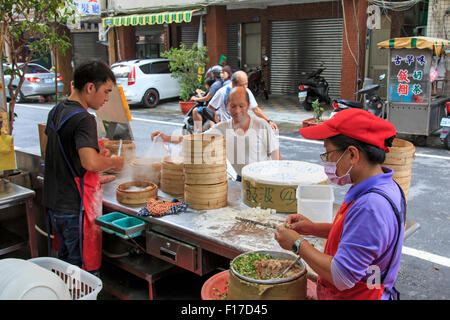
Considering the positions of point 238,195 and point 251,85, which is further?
point 251,85

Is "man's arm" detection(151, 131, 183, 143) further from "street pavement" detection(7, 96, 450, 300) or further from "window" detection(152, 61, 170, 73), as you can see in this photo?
"window" detection(152, 61, 170, 73)

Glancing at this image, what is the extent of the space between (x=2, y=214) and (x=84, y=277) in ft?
8.23

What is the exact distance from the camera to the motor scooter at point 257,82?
16047mm

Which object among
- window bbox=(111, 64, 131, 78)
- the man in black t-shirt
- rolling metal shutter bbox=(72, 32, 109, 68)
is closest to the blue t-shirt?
the man in black t-shirt

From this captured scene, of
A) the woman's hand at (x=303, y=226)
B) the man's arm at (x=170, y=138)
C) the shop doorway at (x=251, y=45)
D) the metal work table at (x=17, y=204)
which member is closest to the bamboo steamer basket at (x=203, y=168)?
the man's arm at (x=170, y=138)

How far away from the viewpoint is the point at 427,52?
28.8 ft

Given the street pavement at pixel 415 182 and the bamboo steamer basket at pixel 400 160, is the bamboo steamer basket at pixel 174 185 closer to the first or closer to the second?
the street pavement at pixel 415 182

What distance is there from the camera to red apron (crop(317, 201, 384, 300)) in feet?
5.63

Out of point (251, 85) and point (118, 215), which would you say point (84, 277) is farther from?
point (251, 85)

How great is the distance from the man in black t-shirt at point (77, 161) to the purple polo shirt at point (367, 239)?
172 cm

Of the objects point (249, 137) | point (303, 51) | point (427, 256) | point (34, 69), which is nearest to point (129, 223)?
point (249, 137)

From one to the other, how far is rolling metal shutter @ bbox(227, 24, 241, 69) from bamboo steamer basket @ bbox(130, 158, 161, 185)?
14.7 metres

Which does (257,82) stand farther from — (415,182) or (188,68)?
(415,182)

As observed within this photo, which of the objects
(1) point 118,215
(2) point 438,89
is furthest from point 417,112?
(1) point 118,215
